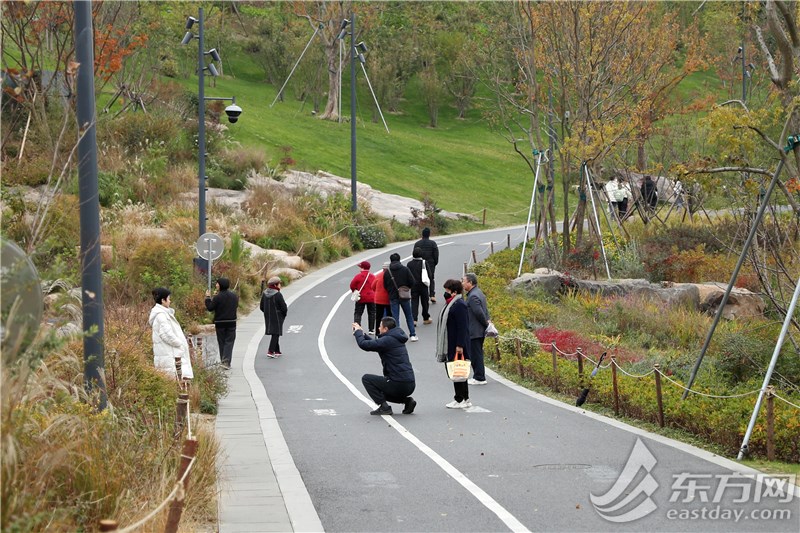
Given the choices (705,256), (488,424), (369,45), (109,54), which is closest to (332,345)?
(488,424)

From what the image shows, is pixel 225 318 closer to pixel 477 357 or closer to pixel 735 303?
pixel 477 357

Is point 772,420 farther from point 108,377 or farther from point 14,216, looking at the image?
point 14,216

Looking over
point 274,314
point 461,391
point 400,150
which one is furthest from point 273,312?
point 400,150

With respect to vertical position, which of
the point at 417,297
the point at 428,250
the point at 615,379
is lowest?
the point at 615,379

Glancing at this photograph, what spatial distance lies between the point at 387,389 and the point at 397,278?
24.6 ft

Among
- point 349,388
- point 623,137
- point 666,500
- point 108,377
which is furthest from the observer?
point 623,137

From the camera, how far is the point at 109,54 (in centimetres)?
3328

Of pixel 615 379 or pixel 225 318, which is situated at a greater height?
pixel 225 318

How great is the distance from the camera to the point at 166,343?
14.6 metres

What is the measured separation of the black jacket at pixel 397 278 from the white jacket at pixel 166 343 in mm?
7856

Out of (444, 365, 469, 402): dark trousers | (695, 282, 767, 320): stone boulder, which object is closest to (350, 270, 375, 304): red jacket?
(444, 365, 469, 402): dark trousers

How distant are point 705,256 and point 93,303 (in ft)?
73.7

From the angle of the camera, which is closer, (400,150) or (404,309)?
(404,309)

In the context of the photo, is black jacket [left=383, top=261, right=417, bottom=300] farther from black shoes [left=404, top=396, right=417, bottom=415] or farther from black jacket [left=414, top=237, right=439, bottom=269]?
black shoes [left=404, top=396, right=417, bottom=415]
